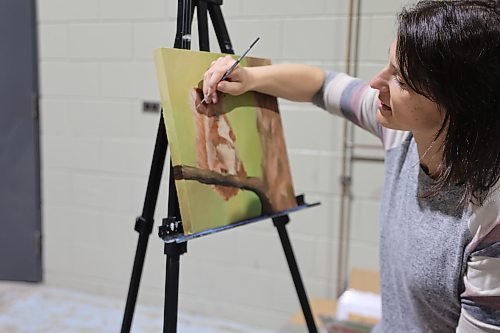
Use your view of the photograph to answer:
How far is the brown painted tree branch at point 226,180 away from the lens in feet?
3.11

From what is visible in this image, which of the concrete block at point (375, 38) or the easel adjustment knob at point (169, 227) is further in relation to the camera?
the concrete block at point (375, 38)

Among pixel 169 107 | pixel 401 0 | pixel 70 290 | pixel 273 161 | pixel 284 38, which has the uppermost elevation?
pixel 401 0

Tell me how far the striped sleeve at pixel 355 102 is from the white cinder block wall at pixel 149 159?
637 millimetres

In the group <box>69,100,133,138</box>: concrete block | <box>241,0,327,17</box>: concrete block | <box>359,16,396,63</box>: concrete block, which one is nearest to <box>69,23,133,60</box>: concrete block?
<box>69,100,133,138</box>: concrete block

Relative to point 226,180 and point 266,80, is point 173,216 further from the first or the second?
point 266,80

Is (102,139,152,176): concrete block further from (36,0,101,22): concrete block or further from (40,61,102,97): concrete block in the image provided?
(36,0,101,22): concrete block

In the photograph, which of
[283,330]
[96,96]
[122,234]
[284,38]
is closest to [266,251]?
[283,330]

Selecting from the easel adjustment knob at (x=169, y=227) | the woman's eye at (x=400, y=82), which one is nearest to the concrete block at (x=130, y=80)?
the easel adjustment knob at (x=169, y=227)

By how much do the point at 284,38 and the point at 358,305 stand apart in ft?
3.26

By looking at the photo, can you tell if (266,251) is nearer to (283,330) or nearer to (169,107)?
(283,330)

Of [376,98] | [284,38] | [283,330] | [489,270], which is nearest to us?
[489,270]

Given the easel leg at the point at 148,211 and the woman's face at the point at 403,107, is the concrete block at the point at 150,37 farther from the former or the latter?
the woman's face at the point at 403,107

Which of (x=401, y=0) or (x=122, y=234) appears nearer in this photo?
(x=401, y=0)

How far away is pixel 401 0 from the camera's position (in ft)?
5.54
